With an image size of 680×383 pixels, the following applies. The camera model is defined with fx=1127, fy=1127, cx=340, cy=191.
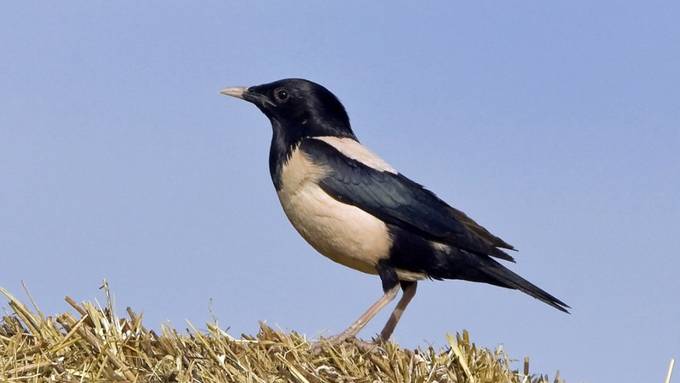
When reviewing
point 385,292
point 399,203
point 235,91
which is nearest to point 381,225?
point 399,203

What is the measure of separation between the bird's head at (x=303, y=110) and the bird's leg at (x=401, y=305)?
115cm

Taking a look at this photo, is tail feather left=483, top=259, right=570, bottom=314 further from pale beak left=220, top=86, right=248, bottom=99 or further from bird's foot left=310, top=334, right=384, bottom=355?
pale beak left=220, top=86, right=248, bottom=99

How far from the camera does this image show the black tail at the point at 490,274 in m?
7.12

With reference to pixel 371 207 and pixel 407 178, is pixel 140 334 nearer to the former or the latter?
pixel 371 207

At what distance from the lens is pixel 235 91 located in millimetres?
7980

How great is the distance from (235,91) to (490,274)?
2254 mm

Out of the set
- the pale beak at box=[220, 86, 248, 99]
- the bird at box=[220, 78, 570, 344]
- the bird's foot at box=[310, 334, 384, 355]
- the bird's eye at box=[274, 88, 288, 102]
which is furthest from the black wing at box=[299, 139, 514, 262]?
the bird's foot at box=[310, 334, 384, 355]

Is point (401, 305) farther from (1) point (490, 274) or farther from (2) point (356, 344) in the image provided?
(2) point (356, 344)

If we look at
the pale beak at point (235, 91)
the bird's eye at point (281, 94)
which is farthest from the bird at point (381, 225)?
the pale beak at point (235, 91)

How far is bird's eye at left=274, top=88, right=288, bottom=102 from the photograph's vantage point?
7.73 m

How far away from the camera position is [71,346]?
5.77 meters

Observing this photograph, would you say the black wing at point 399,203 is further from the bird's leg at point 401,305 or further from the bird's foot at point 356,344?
the bird's foot at point 356,344

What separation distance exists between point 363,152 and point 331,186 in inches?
18.4

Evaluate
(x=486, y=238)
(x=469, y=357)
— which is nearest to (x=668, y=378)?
(x=469, y=357)
